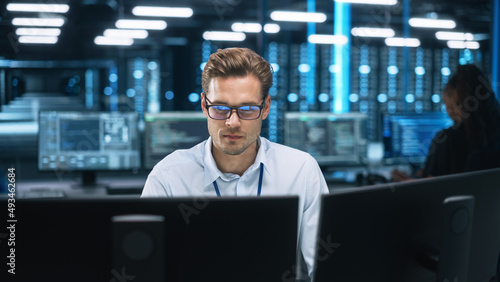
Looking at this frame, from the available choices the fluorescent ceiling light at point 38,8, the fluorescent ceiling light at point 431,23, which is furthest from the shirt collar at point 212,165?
the fluorescent ceiling light at point 431,23

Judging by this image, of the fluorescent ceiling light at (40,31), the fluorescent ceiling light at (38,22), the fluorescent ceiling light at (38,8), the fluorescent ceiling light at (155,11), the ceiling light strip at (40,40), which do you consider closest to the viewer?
the fluorescent ceiling light at (38,8)

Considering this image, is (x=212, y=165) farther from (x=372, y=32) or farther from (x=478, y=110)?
(x=372, y=32)

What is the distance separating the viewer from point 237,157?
1.54 meters

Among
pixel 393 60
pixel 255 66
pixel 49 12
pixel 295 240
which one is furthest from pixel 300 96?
pixel 295 240

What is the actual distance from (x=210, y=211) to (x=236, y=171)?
0.74 m

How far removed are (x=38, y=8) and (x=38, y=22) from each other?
1.10 meters

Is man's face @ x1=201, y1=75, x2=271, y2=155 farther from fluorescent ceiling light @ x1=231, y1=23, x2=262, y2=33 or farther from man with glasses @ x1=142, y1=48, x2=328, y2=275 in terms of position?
fluorescent ceiling light @ x1=231, y1=23, x2=262, y2=33

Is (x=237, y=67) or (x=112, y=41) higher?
(x=112, y=41)

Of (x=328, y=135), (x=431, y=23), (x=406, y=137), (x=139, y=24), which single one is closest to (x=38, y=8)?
(x=139, y=24)

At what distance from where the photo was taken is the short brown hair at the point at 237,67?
1490 mm

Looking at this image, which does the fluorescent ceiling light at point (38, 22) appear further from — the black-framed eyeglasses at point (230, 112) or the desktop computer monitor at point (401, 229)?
the desktop computer monitor at point (401, 229)

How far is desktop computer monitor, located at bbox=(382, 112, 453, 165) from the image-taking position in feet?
11.2

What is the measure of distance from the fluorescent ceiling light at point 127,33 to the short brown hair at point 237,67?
8009mm

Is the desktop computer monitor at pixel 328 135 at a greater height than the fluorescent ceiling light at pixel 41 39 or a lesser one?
lesser
